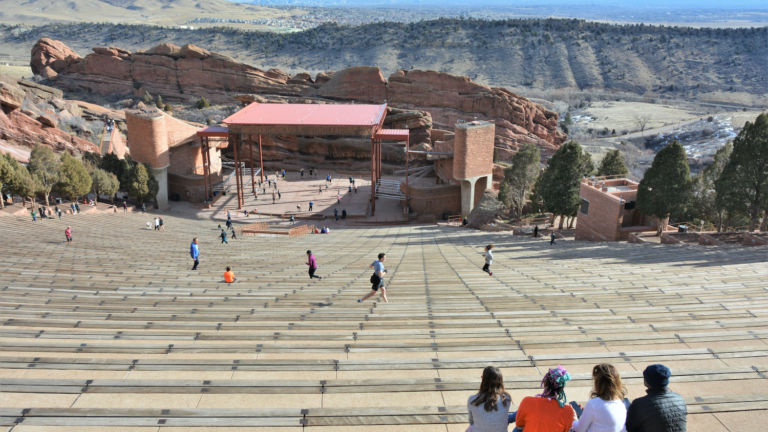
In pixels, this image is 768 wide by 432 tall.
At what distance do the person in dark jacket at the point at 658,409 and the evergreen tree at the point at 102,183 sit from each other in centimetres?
3632

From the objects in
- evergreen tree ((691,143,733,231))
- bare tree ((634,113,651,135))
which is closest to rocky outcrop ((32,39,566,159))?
evergreen tree ((691,143,733,231))

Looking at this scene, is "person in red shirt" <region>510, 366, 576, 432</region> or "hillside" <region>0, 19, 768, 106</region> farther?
"hillside" <region>0, 19, 768, 106</region>

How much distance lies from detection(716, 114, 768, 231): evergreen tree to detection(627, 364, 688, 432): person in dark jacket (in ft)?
74.6

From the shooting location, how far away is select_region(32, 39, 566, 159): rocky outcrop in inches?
2318

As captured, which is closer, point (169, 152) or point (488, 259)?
point (488, 259)

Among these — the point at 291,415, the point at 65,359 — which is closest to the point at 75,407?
the point at 65,359

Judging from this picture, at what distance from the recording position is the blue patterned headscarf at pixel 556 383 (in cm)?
458

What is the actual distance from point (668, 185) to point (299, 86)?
47.6 metres

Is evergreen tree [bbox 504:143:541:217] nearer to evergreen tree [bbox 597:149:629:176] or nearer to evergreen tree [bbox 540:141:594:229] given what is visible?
evergreen tree [bbox 597:149:629:176]

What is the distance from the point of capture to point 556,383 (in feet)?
15.1

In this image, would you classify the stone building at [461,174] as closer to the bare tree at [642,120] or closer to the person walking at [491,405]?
the person walking at [491,405]

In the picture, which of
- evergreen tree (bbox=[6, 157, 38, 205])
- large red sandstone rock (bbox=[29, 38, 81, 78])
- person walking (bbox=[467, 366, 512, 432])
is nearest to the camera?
person walking (bbox=[467, 366, 512, 432])

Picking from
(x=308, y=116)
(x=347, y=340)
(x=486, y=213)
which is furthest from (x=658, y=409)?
(x=308, y=116)

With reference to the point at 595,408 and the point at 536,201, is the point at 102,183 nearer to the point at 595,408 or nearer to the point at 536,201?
the point at 536,201
